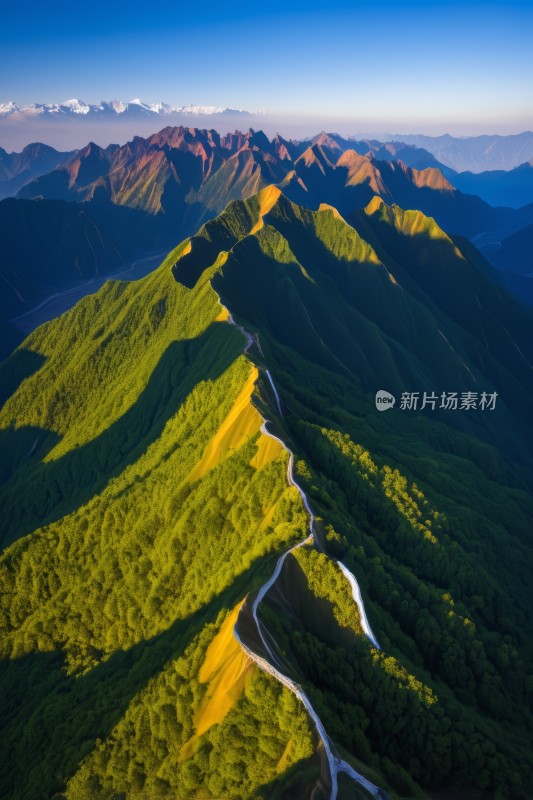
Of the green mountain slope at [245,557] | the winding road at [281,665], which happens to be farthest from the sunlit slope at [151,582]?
the winding road at [281,665]

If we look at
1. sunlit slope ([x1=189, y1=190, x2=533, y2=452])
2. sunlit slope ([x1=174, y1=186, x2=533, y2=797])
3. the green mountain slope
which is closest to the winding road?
the green mountain slope

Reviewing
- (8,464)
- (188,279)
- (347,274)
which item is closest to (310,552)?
(8,464)

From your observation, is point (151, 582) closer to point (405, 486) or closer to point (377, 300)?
point (405, 486)

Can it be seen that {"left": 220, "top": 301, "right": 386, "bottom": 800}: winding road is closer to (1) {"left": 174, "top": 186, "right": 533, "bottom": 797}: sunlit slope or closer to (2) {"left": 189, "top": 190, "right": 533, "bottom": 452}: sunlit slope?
(1) {"left": 174, "top": 186, "right": 533, "bottom": 797}: sunlit slope

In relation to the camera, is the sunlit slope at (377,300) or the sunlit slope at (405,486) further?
the sunlit slope at (377,300)

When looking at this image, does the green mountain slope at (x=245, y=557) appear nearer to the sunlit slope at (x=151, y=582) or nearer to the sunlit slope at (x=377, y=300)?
the sunlit slope at (x=151, y=582)

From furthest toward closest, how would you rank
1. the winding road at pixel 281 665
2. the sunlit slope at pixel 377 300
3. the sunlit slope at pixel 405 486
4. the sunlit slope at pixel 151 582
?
1. the sunlit slope at pixel 377 300
2. the sunlit slope at pixel 405 486
3. the sunlit slope at pixel 151 582
4. the winding road at pixel 281 665
